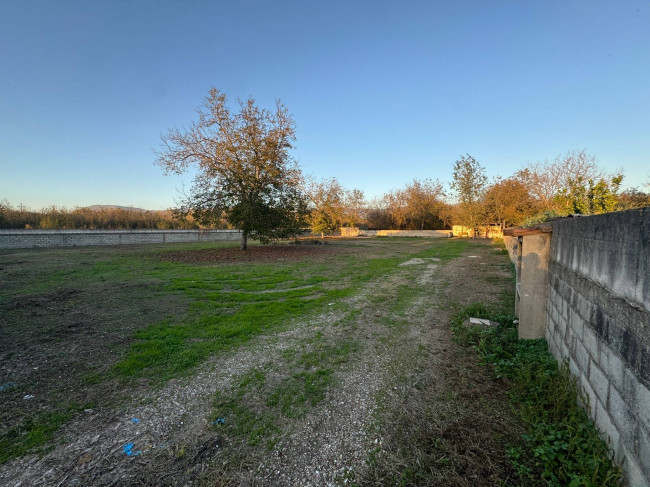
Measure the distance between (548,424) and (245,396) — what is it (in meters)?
2.77

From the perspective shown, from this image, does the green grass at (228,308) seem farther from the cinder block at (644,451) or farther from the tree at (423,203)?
the tree at (423,203)

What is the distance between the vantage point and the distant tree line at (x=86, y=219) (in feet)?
73.7

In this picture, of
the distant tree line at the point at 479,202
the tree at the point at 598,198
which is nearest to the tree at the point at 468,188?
the distant tree line at the point at 479,202

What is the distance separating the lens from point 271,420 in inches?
101

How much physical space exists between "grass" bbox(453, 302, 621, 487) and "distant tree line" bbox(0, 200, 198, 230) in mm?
17076

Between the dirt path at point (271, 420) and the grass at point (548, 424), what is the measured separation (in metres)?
0.31

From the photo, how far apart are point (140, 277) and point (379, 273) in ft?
27.5

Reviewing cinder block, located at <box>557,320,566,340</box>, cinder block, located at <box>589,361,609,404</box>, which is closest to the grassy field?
cinder block, located at <box>589,361,609,404</box>

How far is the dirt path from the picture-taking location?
6.63ft

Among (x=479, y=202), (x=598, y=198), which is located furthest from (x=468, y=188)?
(x=598, y=198)

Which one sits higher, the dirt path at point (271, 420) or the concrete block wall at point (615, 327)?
the concrete block wall at point (615, 327)

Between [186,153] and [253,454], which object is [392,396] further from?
[186,153]

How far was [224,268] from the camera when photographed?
1195 centimetres

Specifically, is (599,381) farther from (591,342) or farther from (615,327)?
(615,327)
